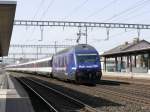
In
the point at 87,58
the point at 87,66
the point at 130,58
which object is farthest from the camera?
the point at 130,58

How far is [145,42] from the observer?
99.4m

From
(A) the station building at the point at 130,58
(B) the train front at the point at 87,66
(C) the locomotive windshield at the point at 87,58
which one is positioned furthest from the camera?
(A) the station building at the point at 130,58

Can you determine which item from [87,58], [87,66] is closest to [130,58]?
[87,58]

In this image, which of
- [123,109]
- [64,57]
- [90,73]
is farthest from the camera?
[64,57]

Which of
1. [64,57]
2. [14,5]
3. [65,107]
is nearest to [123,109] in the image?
[65,107]

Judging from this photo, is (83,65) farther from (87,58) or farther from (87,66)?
(87,58)

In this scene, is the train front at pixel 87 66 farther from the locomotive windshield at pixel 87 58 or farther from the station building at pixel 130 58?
the station building at pixel 130 58

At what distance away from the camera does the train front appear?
32.7 metres

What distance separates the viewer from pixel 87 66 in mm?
33156

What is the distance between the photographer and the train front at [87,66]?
3272 cm

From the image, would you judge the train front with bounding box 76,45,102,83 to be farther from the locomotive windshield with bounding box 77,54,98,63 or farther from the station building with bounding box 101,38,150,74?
the station building with bounding box 101,38,150,74

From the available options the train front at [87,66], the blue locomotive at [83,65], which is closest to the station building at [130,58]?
the blue locomotive at [83,65]

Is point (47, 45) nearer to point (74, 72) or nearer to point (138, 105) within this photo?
point (74, 72)

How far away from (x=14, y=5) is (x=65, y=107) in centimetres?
592
